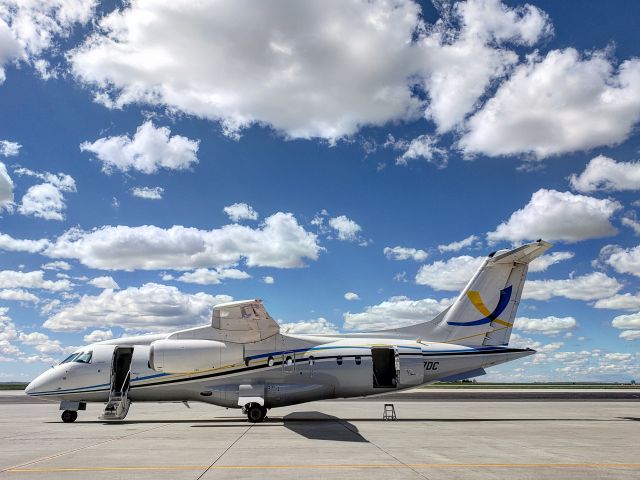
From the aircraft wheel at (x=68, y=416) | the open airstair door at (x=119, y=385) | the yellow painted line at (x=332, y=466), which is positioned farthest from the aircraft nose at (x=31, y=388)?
the yellow painted line at (x=332, y=466)

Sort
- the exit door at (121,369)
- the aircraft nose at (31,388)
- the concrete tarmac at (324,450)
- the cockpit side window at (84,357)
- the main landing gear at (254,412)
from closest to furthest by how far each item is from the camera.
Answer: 1. the concrete tarmac at (324,450)
2. the main landing gear at (254,412)
3. the aircraft nose at (31,388)
4. the exit door at (121,369)
5. the cockpit side window at (84,357)

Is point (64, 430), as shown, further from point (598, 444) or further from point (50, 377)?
point (598, 444)

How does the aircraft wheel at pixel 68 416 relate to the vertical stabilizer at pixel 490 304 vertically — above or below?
below

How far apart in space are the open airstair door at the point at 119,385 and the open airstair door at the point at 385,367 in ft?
32.7

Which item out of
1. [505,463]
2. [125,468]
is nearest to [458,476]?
[505,463]

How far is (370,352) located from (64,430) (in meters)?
11.4

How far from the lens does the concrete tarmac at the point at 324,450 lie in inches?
362

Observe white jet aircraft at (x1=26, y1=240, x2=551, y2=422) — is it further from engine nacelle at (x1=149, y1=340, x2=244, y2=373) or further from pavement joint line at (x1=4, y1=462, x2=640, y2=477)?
pavement joint line at (x1=4, y1=462, x2=640, y2=477)

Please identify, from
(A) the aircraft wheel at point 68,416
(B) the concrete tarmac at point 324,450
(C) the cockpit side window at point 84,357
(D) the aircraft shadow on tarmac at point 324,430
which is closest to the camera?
(B) the concrete tarmac at point 324,450

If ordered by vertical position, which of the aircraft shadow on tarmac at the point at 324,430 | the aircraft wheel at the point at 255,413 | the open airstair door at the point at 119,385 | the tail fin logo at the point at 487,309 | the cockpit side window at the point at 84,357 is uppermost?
the tail fin logo at the point at 487,309

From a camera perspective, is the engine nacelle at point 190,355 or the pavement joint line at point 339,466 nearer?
the pavement joint line at point 339,466

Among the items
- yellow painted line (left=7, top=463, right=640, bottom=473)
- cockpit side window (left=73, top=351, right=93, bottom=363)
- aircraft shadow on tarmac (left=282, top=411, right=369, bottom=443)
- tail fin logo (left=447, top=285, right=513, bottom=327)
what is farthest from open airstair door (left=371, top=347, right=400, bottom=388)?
cockpit side window (left=73, top=351, right=93, bottom=363)

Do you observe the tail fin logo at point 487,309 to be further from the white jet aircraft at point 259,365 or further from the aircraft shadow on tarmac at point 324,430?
the aircraft shadow on tarmac at point 324,430

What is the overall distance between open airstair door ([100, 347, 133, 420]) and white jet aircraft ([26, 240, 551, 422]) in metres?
0.04
